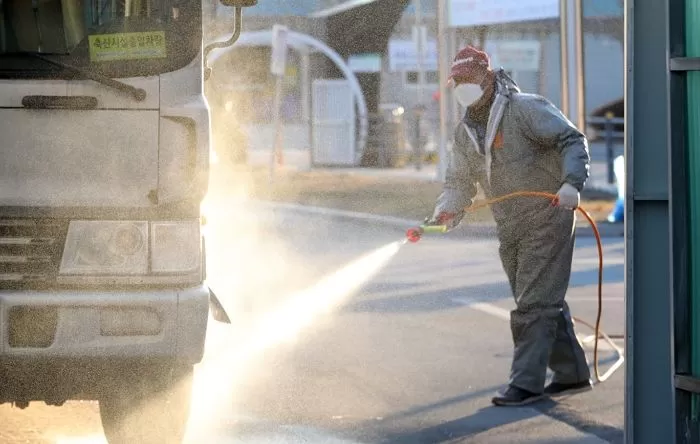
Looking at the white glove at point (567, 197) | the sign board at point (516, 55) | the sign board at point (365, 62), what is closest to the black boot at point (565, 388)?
the white glove at point (567, 197)

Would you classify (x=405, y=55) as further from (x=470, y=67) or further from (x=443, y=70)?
(x=470, y=67)

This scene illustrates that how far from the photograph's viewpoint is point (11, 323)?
569 centimetres

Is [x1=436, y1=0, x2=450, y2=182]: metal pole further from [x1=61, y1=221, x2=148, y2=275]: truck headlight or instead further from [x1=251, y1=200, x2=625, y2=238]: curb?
[x1=61, y1=221, x2=148, y2=275]: truck headlight

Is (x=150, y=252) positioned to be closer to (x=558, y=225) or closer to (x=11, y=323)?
(x=11, y=323)

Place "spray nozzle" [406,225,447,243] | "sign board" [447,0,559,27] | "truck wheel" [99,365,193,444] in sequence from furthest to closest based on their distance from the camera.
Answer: "sign board" [447,0,559,27] < "spray nozzle" [406,225,447,243] < "truck wheel" [99,365,193,444]

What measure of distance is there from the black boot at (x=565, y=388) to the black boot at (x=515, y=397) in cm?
25

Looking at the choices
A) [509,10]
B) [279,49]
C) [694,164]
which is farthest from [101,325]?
[279,49]

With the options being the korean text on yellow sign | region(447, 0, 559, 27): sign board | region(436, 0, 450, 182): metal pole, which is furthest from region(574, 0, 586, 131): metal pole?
the korean text on yellow sign

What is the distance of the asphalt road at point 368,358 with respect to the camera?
24.3 feet

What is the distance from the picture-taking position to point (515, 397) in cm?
802

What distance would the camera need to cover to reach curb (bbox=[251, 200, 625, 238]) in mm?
19186

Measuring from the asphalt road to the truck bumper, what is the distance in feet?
4.63

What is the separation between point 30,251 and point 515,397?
3.10 m

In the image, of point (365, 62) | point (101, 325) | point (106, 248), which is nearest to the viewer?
point (101, 325)
